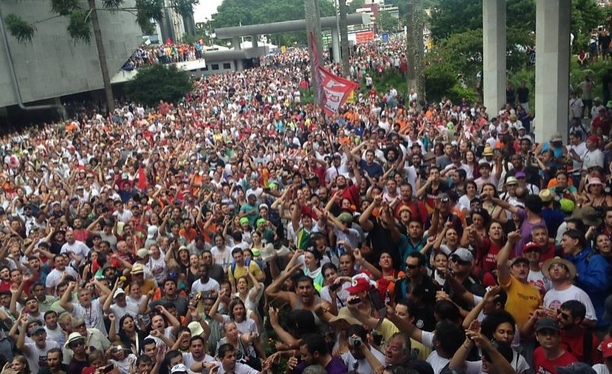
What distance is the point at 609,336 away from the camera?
13.3ft

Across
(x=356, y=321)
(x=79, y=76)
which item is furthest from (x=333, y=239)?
(x=79, y=76)

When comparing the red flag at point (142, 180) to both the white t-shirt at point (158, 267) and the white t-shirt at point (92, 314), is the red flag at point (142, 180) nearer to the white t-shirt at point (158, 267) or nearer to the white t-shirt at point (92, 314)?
the white t-shirt at point (158, 267)

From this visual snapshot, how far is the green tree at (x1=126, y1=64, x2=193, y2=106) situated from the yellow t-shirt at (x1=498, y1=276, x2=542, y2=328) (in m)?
31.2

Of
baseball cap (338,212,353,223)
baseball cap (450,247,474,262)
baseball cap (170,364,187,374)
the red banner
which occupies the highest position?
the red banner

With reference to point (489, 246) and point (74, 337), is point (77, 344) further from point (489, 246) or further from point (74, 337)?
point (489, 246)

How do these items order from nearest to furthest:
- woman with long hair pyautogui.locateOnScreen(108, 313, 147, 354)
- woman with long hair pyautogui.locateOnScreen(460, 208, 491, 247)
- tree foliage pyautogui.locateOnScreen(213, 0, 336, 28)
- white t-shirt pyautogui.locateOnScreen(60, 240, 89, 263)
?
1. woman with long hair pyautogui.locateOnScreen(460, 208, 491, 247)
2. woman with long hair pyautogui.locateOnScreen(108, 313, 147, 354)
3. white t-shirt pyautogui.locateOnScreen(60, 240, 89, 263)
4. tree foliage pyautogui.locateOnScreen(213, 0, 336, 28)

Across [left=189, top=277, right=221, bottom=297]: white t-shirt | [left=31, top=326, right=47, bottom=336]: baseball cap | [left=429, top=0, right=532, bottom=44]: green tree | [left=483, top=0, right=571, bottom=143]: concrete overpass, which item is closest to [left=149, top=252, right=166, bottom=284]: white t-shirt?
[left=189, top=277, right=221, bottom=297]: white t-shirt

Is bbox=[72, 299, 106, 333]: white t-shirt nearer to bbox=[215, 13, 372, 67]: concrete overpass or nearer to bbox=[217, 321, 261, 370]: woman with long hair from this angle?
bbox=[217, 321, 261, 370]: woman with long hair

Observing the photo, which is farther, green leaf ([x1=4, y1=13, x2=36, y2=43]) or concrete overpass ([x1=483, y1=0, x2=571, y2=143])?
green leaf ([x1=4, y1=13, x2=36, y2=43])

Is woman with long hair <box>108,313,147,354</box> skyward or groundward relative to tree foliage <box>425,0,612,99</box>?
groundward

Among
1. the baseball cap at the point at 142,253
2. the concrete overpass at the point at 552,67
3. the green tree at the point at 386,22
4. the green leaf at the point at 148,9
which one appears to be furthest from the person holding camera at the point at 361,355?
the green tree at the point at 386,22

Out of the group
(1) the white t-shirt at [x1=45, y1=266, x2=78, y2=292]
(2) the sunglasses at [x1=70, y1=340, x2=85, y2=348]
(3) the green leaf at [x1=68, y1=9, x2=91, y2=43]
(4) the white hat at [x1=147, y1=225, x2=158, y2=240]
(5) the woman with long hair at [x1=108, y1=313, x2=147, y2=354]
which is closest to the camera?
(2) the sunglasses at [x1=70, y1=340, x2=85, y2=348]

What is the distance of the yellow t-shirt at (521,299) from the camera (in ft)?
15.8

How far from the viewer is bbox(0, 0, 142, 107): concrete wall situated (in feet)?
101
